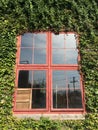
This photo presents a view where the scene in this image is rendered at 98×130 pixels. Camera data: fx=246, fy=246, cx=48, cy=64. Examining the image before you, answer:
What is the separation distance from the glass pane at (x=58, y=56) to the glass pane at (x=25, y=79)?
2.65 ft

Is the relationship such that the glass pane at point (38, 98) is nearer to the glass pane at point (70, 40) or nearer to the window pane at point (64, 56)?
the window pane at point (64, 56)

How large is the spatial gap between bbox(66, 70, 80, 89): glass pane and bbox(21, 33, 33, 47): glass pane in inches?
56.1

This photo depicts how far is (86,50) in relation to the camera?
708cm

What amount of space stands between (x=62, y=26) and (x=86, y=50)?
1028 millimetres

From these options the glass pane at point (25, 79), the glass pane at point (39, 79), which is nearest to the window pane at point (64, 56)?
the glass pane at point (39, 79)

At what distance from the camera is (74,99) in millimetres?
6656

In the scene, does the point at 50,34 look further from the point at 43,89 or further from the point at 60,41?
the point at 43,89

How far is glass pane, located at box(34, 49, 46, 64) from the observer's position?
23.1 feet

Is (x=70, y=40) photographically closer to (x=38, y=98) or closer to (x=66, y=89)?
(x=66, y=89)

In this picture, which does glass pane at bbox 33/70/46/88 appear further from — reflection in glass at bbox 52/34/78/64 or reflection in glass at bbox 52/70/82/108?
reflection in glass at bbox 52/34/78/64

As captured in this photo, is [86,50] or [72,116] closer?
[72,116]

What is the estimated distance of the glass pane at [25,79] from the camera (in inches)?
266

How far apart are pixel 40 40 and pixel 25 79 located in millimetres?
1292

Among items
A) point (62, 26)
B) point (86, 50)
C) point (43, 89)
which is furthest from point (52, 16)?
point (43, 89)
